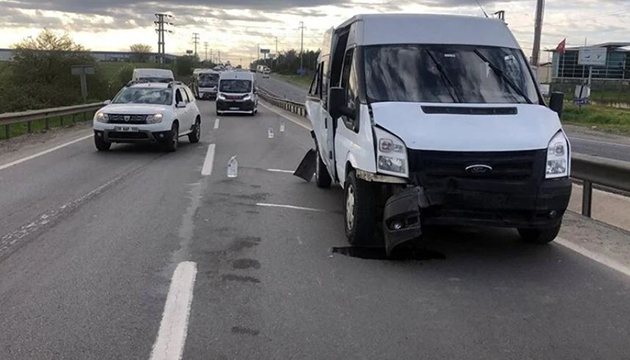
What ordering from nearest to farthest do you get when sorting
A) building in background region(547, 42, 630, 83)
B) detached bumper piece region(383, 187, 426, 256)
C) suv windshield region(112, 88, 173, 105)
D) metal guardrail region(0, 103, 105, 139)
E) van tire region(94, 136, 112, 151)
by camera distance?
detached bumper piece region(383, 187, 426, 256), van tire region(94, 136, 112, 151), suv windshield region(112, 88, 173, 105), metal guardrail region(0, 103, 105, 139), building in background region(547, 42, 630, 83)

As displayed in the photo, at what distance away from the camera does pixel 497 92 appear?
22.6ft

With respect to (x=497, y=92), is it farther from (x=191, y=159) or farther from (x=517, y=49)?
(x=191, y=159)

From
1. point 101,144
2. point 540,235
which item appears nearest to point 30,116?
point 101,144

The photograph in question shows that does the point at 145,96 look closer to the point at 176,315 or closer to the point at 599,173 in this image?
the point at 599,173

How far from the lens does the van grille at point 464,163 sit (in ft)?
19.0

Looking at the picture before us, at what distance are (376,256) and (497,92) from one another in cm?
224

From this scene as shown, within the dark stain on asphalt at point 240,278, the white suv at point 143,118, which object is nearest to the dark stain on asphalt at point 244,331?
the dark stain on asphalt at point 240,278

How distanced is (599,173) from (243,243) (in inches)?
186

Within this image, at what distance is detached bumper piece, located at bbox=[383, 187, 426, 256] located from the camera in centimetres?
571

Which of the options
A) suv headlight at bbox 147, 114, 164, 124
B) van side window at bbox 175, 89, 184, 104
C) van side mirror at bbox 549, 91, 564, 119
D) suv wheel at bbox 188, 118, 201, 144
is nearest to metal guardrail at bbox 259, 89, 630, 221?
van side mirror at bbox 549, 91, 564, 119

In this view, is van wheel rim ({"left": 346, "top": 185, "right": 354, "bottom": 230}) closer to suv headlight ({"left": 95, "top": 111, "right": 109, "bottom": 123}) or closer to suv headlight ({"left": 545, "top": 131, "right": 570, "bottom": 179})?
suv headlight ({"left": 545, "top": 131, "right": 570, "bottom": 179})

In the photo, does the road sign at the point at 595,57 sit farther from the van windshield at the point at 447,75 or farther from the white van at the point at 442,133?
the white van at the point at 442,133

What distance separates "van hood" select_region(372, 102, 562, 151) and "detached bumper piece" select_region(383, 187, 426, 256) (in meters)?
0.45

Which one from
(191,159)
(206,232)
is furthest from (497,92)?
(191,159)
